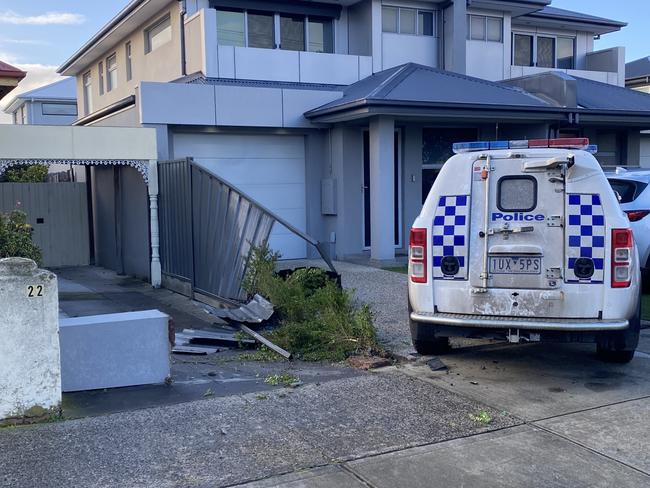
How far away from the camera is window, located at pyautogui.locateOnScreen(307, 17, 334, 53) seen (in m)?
17.8

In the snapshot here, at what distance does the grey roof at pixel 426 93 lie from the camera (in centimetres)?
1356

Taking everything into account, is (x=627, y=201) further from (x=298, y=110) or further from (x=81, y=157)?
(x=81, y=157)

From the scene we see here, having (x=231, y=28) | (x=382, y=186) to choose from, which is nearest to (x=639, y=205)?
(x=382, y=186)

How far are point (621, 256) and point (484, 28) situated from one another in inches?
586

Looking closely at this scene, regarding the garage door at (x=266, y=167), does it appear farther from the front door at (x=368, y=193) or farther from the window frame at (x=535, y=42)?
the window frame at (x=535, y=42)

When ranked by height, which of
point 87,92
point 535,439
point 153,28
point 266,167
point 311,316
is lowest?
point 535,439

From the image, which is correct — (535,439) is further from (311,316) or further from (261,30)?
(261,30)

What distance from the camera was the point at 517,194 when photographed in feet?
20.6

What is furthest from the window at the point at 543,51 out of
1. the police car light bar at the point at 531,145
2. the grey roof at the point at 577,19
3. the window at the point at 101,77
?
the police car light bar at the point at 531,145

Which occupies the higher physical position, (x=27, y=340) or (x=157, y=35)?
(x=157, y=35)

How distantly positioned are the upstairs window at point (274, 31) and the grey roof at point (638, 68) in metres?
16.7

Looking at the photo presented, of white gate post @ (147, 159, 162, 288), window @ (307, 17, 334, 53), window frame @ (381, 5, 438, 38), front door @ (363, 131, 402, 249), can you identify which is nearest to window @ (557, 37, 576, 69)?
window frame @ (381, 5, 438, 38)

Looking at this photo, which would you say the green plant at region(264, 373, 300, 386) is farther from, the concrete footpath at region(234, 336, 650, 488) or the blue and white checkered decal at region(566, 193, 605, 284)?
the blue and white checkered decal at region(566, 193, 605, 284)

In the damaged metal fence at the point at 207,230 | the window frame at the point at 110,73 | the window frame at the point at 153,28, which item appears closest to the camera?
the damaged metal fence at the point at 207,230
